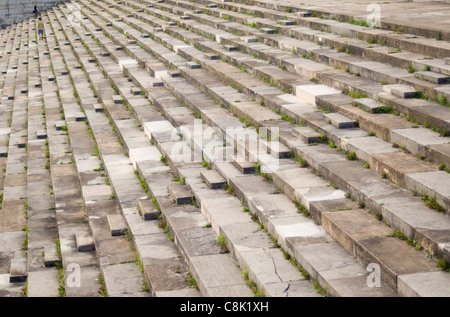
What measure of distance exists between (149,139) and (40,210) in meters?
1.97

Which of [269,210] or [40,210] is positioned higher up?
[269,210]

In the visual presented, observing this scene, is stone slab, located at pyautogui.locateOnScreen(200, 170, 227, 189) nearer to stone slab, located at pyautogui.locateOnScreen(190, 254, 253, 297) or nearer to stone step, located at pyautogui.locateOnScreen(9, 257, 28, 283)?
stone slab, located at pyautogui.locateOnScreen(190, 254, 253, 297)

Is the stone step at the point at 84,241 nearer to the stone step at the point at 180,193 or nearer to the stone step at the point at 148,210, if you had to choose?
the stone step at the point at 148,210

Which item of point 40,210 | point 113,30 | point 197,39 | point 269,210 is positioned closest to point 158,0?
point 113,30

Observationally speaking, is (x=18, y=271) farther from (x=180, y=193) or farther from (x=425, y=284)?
(x=425, y=284)

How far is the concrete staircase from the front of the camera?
5488 millimetres

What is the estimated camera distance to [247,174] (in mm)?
7469

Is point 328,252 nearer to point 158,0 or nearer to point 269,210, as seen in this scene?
point 269,210

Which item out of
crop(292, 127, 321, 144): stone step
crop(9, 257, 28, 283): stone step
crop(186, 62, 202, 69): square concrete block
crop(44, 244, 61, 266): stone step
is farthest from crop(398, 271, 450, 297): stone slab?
crop(186, 62, 202, 69): square concrete block

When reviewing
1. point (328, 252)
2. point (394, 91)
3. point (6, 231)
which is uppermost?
point (394, 91)

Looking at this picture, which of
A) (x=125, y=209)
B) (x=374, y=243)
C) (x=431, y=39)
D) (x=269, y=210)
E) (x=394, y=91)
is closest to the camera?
(x=374, y=243)

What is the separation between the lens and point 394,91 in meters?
8.09

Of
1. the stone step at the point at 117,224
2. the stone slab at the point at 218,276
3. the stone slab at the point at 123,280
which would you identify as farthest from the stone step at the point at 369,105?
the stone slab at the point at 123,280

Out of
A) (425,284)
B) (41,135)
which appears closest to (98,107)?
(41,135)
